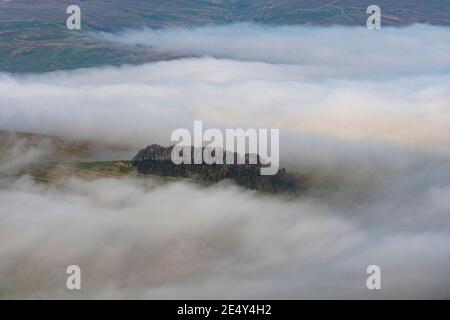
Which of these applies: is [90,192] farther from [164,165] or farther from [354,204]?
[354,204]

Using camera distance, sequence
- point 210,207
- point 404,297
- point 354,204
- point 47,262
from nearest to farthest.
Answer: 1. point 404,297
2. point 47,262
3. point 210,207
4. point 354,204

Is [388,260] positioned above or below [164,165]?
below

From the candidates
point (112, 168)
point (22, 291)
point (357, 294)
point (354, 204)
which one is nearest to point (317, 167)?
point (354, 204)

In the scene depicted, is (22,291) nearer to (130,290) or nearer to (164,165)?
(130,290)

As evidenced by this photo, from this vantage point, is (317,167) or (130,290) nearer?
(130,290)
